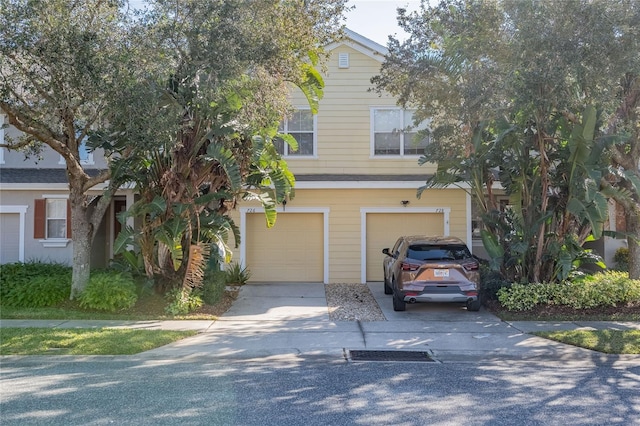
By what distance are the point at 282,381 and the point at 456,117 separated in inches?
281

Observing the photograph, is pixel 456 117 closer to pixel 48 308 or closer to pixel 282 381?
pixel 282 381

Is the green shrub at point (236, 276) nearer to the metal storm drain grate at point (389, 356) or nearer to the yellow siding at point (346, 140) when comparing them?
the yellow siding at point (346, 140)

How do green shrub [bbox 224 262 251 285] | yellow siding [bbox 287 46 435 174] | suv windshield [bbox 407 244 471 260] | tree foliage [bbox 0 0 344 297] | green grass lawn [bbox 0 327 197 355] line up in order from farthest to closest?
yellow siding [bbox 287 46 435 174]
green shrub [bbox 224 262 251 285]
suv windshield [bbox 407 244 471 260]
tree foliage [bbox 0 0 344 297]
green grass lawn [bbox 0 327 197 355]

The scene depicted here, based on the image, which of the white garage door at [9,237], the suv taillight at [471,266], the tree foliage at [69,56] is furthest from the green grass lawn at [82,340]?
the white garage door at [9,237]

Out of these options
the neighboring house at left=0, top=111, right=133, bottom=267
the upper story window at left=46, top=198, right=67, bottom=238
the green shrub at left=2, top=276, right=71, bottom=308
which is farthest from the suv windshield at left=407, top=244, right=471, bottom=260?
the upper story window at left=46, top=198, right=67, bottom=238

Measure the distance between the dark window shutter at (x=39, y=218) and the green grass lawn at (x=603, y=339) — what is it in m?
14.2

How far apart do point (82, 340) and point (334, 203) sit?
8.89 metres

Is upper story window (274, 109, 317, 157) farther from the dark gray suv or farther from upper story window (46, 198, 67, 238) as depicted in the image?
upper story window (46, 198, 67, 238)

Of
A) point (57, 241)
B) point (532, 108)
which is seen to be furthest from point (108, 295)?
point (532, 108)

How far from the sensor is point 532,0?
30.5 ft

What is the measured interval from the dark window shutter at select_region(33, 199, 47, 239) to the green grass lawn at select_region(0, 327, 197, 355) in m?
7.06

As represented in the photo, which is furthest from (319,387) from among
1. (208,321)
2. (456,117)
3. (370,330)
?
(456,117)

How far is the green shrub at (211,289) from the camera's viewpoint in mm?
12016

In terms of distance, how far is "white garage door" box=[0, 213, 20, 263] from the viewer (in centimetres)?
1605
